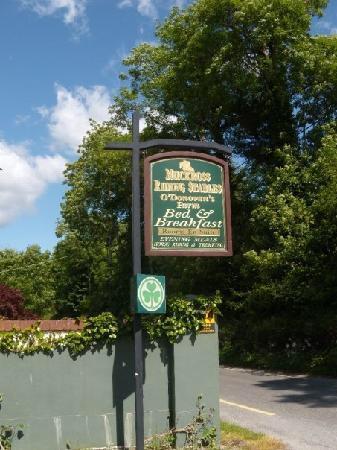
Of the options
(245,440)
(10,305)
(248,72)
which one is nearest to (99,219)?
(10,305)

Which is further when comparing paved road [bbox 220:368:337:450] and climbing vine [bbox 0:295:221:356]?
paved road [bbox 220:368:337:450]

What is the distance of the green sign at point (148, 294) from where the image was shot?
7.74 m

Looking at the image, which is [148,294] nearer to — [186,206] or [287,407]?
[186,206]

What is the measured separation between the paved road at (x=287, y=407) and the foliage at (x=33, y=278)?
151 feet

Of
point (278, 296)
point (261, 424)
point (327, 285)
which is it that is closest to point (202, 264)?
point (278, 296)

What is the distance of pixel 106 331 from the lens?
8.36m

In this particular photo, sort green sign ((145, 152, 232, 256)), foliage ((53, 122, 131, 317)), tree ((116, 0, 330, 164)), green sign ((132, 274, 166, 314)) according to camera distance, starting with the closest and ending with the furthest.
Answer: green sign ((132, 274, 166, 314)) < green sign ((145, 152, 232, 256)) < tree ((116, 0, 330, 164)) < foliage ((53, 122, 131, 317))

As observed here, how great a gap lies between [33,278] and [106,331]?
59.3 m

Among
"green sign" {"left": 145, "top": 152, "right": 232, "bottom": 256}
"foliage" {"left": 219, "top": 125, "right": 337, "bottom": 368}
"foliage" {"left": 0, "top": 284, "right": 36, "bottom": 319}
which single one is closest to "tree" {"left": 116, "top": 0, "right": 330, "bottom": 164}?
"foliage" {"left": 219, "top": 125, "right": 337, "bottom": 368}

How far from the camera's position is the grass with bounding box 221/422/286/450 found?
8531 millimetres

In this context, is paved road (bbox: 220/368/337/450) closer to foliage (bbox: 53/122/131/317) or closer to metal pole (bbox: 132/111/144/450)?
metal pole (bbox: 132/111/144/450)

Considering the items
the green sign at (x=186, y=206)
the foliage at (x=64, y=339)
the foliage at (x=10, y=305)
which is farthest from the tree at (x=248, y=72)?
the foliage at (x=64, y=339)

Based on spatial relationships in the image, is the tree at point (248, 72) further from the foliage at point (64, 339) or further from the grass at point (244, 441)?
the foliage at point (64, 339)

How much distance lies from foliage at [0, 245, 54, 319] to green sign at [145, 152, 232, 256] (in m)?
55.4
